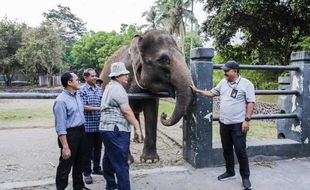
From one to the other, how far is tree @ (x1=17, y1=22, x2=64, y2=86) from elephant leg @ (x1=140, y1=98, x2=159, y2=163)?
38311mm

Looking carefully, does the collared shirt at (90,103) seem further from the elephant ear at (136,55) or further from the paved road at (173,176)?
the elephant ear at (136,55)

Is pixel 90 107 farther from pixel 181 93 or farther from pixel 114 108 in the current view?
pixel 181 93

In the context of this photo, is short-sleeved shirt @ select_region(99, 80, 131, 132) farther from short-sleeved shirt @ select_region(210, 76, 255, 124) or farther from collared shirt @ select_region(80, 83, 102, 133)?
short-sleeved shirt @ select_region(210, 76, 255, 124)

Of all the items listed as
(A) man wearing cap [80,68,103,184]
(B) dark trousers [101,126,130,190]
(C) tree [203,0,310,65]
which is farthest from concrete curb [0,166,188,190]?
(C) tree [203,0,310,65]

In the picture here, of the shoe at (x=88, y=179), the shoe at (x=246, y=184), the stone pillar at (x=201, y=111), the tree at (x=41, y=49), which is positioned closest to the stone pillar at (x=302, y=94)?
the stone pillar at (x=201, y=111)

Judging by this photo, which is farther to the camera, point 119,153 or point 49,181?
point 49,181

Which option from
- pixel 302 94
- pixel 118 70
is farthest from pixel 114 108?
pixel 302 94

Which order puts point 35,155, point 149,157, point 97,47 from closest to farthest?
point 149,157 → point 35,155 → point 97,47

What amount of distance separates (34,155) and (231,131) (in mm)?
3978

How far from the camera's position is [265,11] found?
816 inches

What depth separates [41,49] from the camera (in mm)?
43219

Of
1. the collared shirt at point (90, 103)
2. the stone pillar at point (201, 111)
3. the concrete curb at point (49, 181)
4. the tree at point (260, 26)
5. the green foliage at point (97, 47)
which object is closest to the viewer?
the concrete curb at point (49, 181)

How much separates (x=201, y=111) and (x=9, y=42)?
4143 centimetres

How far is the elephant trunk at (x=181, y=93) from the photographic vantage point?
211 inches
